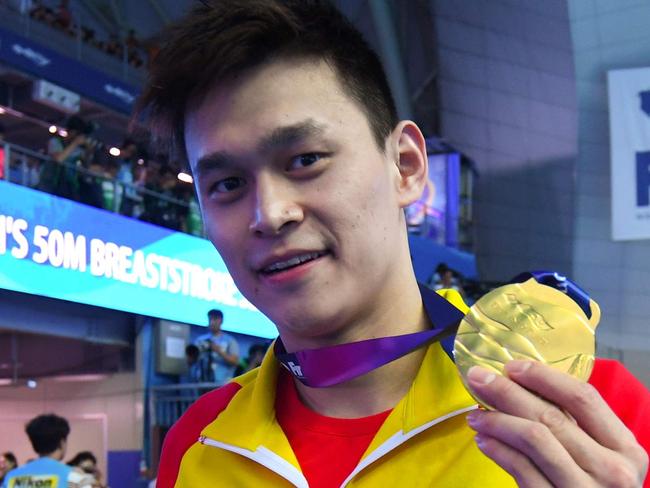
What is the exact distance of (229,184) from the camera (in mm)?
1367

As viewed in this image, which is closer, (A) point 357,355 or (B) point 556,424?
(B) point 556,424

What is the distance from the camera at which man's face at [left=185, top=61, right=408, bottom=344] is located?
130 cm

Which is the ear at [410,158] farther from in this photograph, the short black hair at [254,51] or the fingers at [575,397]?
the fingers at [575,397]

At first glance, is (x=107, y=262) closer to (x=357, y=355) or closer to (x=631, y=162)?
(x=631, y=162)

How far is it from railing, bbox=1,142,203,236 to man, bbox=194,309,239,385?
1.42 metres

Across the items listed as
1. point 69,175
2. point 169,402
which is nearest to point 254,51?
point 69,175

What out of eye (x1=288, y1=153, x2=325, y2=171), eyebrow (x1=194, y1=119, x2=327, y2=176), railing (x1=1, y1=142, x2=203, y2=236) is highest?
railing (x1=1, y1=142, x2=203, y2=236)

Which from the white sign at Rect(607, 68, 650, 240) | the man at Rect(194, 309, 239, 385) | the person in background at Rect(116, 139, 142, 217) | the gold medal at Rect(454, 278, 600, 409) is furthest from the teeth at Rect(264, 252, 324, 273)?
the person in background at Rect(116, 139, 142, 217)

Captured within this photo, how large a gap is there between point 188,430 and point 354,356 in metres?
0.54

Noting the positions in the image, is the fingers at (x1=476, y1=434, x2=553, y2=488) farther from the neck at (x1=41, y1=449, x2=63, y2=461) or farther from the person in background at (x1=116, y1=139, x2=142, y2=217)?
the person in background at (x1=116, y1=139, x2=142, y2=217)

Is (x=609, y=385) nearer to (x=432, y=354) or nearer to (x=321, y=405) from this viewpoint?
(x=432, y=354)

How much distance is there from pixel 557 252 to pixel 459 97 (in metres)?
4.83

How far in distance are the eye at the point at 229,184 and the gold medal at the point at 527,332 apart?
1.57 feet

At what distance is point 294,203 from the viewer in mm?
1290
